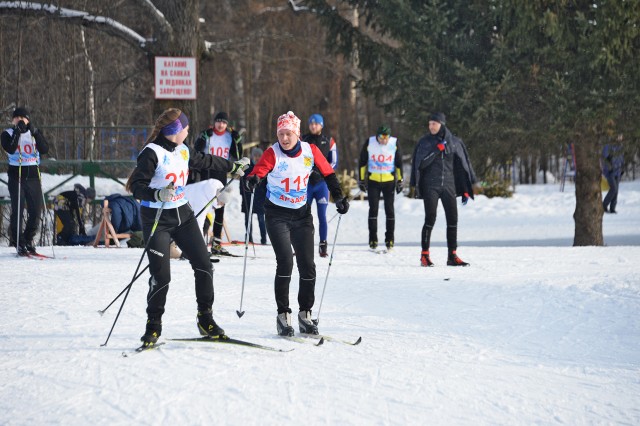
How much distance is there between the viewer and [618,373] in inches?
237

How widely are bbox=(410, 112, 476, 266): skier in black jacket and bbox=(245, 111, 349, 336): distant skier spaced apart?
4345mm

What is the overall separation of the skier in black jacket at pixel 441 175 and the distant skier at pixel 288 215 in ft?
14.3

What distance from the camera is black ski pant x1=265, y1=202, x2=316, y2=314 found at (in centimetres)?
686

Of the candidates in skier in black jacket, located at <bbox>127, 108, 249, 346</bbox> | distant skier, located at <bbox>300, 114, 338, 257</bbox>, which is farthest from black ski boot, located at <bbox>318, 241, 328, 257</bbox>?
skier in black jacket, located at <bbox>127, 108, 249, 346</bbox>

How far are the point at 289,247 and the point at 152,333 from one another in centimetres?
116

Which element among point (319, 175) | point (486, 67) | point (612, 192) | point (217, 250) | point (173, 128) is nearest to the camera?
point (173, 128)

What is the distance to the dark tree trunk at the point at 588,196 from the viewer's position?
16.2m

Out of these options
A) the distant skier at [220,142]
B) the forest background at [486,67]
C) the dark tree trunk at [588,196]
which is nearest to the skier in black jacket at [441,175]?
the distant skier at [220,142]

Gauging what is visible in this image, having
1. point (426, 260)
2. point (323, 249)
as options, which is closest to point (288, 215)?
point (426, 260)

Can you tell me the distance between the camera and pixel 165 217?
21.1 feet

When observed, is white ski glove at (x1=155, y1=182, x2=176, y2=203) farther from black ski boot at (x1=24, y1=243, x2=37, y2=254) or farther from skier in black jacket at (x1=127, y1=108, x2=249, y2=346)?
black ski boot at (x1=24, y1=243, x2=37, y2=254)

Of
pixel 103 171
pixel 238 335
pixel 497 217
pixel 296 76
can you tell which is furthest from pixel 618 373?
pixel 296 76

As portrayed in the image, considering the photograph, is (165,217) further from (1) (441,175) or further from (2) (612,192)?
(2) (612,192)

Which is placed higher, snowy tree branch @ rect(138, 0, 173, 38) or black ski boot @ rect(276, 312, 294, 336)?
snowy tree branch @ rect(138, 0, 173, 38)
